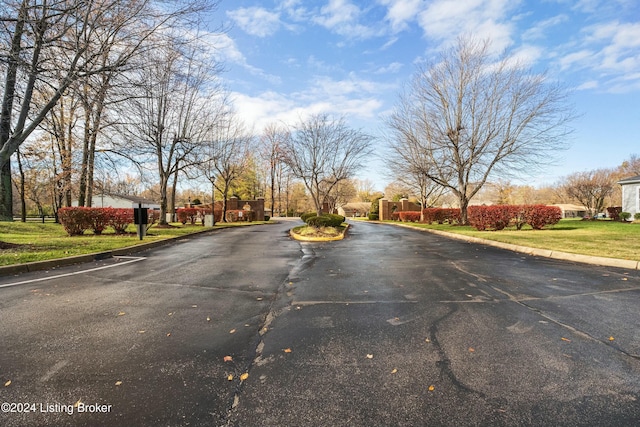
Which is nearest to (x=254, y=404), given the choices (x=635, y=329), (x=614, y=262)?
(x=635, y=329)

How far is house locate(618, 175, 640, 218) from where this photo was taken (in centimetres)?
2515

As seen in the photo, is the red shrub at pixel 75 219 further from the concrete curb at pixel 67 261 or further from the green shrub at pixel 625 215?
the green shrub at pixel 625 215

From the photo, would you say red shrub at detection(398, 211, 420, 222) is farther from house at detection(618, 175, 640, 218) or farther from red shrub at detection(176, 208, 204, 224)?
red shrub at detection(176, 208, 204, 224)

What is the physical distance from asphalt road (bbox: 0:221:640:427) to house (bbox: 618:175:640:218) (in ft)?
92.0

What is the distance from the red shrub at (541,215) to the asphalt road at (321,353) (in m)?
12.3

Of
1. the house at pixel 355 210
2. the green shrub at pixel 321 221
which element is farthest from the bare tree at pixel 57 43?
the house at pixel 355 210

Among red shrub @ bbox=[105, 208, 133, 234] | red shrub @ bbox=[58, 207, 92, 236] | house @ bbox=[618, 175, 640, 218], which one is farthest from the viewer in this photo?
house @ bbox=[618, 175, 640, 218]

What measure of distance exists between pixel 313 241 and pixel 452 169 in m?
15.0

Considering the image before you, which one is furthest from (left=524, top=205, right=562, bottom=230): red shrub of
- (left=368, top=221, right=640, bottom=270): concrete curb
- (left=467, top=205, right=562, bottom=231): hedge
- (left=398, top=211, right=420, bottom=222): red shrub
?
(left=398, top=211, right=420, bottom=222): red shrub

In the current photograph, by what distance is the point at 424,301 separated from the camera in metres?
4.52

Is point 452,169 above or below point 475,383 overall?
above

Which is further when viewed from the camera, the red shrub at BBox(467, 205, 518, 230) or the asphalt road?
the red shrub at BBox(467, 205, 518, 230)

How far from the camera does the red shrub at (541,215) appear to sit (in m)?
16.4

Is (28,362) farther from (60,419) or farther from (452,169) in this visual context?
(452,169)
